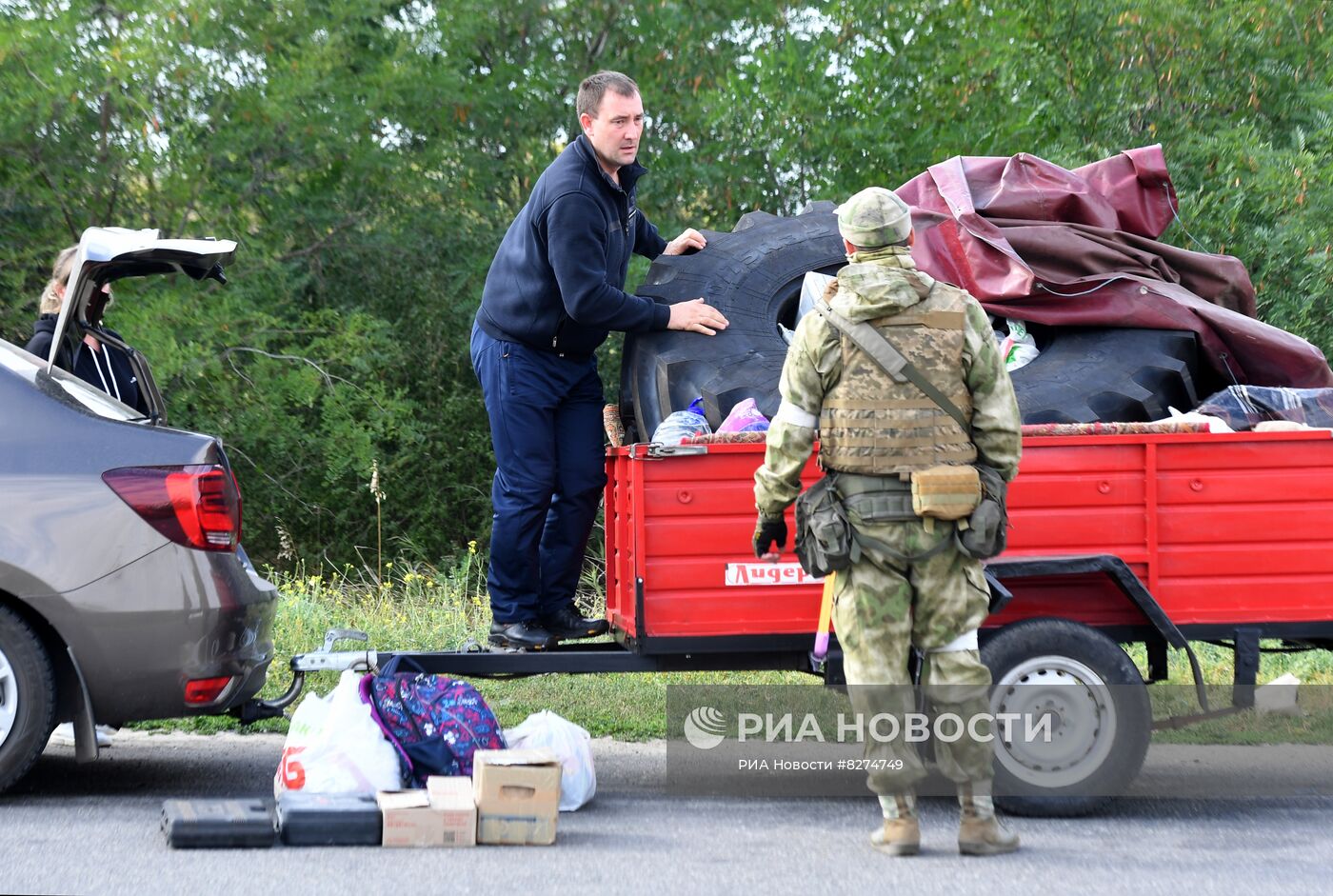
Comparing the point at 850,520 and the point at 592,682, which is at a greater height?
the point at 850,520

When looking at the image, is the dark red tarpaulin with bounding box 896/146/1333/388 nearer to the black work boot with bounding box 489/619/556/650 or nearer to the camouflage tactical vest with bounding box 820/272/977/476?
the camouflage tactical vest with bounding box 820/272/977/476

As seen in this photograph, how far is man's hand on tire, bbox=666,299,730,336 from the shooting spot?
5.77 m

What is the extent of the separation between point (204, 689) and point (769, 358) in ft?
7.96

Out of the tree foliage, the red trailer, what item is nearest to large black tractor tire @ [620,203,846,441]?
the red trailer

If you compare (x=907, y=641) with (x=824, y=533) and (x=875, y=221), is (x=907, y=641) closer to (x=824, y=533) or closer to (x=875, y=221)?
(x=824, y=533)

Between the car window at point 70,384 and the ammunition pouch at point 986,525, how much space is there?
2.87m

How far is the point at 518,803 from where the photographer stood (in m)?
A: 4.62

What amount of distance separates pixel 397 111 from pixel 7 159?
4731 millimetres

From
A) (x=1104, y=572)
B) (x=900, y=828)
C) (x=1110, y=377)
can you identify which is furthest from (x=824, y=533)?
(x=1110, y=377)

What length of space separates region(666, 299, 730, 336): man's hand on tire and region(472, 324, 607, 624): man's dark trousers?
0.40 metres

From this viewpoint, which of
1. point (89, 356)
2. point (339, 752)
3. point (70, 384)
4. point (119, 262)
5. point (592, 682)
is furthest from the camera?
point (592, 682)

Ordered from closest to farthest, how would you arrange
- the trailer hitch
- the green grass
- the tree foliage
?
1. the trailer hitch
2. the green grass
3. the tree foliage

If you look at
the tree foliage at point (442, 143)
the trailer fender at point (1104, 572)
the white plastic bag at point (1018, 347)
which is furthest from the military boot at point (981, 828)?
the tree foliage at point (442, 143)

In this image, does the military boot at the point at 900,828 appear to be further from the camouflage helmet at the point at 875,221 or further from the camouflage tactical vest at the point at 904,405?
the camouflage helmet at the point at 875,221
